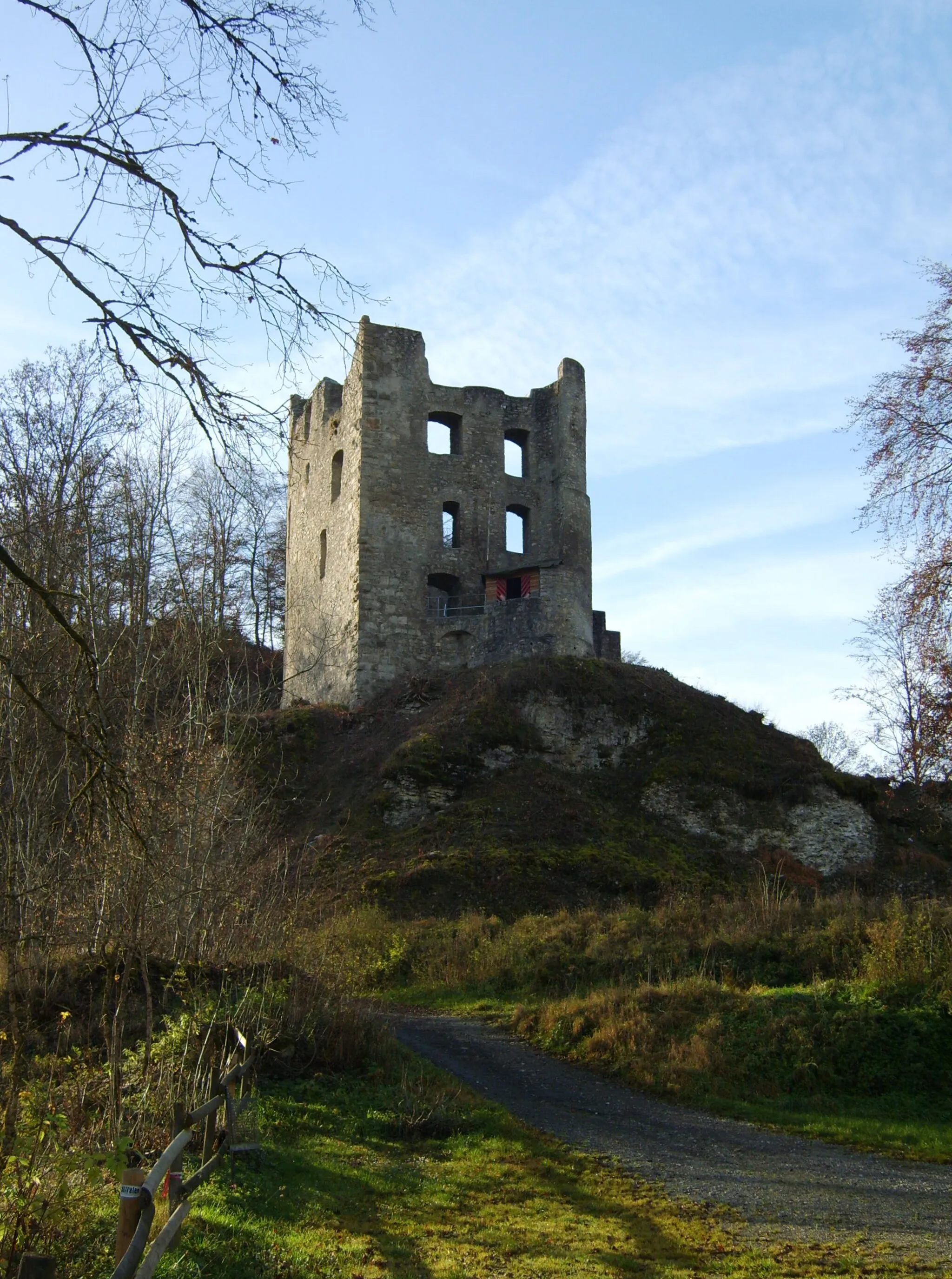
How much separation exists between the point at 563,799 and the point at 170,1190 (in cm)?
2070

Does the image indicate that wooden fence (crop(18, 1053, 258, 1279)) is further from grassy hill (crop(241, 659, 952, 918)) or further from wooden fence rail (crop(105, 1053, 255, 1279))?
grassy hill (crop(241, 659, 952, 918))

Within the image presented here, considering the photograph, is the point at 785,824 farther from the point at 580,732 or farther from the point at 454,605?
the point at 454,605

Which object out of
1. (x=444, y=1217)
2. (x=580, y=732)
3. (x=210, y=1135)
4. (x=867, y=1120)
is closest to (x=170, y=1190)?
(x=210, y=1135)

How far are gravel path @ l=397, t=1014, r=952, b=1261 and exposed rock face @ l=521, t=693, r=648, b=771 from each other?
14.8 metres

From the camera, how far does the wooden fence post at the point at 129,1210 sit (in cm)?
500

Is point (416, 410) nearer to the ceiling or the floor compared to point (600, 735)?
nearer to the ceiling

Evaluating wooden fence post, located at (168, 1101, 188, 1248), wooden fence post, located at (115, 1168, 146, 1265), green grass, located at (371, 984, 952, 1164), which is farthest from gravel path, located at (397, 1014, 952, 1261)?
wooden fence post, located at (115, 1168, 146, 1265)

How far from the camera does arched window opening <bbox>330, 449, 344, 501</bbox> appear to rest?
117 ft

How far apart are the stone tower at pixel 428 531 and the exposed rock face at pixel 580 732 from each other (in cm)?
306

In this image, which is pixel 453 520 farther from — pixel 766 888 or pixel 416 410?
pixel 766 888

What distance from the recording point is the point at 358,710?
31266 mm

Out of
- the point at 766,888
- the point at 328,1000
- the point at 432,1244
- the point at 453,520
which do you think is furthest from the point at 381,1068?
the point at 453,520

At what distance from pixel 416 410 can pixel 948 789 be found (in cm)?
1774

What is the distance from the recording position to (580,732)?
28.8 metres
